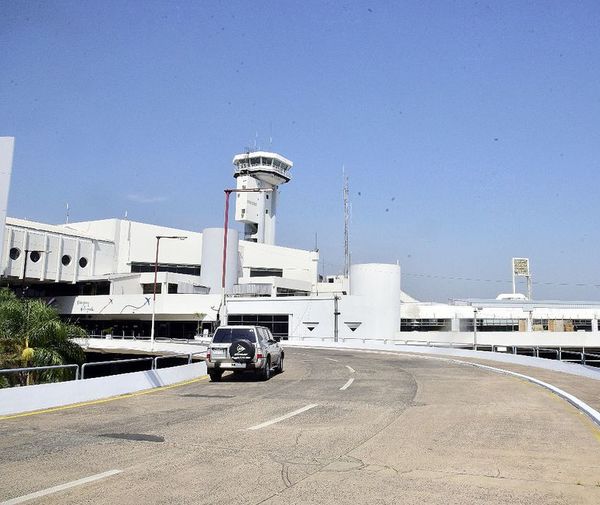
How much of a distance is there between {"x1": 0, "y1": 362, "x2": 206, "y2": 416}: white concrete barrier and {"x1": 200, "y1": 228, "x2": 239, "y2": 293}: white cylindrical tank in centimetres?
6621

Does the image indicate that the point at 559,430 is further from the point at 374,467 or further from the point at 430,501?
the point at 430,501

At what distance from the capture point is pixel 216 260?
286 feet

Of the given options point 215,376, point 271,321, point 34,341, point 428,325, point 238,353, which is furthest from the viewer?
point 428,325

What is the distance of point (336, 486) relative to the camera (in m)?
6.47

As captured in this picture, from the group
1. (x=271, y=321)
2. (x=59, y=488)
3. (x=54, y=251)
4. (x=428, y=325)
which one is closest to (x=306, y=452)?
(x=59, y=488)

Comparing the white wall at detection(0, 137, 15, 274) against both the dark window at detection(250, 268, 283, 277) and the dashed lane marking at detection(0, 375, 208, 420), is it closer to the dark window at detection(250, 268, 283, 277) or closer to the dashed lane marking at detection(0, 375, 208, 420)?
the dashed lane marking at detection(0, 375, 208, 420)

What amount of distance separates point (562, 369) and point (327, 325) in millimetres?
45195

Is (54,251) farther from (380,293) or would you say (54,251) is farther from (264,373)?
(264,373)

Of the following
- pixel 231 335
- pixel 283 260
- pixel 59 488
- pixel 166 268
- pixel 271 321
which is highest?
pixel 283 260

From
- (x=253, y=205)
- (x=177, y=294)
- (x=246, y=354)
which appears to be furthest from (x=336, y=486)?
(x=253, y=205)

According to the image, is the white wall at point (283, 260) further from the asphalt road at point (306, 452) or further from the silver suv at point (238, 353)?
the asphalt road at point (306, 452)

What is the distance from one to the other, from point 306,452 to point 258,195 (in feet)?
358

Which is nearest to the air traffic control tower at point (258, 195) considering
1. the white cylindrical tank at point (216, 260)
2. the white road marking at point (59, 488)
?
the white cylindrical tank at point (216, 260)

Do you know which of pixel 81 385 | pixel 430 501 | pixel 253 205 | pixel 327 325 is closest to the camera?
pixel 430 501
